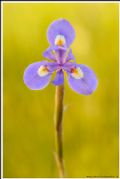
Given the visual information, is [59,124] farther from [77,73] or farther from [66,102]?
[66,102]

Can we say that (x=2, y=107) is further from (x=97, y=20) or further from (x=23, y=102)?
(x=97, y=20)

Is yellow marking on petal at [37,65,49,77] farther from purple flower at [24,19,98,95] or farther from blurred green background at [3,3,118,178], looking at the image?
blurred green background at [3,3,118,178]

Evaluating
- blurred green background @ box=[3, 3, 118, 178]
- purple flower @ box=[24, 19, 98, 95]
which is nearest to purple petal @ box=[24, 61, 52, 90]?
purple flower @ box=[24, 19, 98, 95]

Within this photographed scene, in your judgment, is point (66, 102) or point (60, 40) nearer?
point (60, 40)

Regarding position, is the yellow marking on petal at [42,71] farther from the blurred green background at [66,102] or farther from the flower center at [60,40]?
the blurred green background at [66,102]

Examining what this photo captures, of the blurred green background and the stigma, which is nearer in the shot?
the stigma

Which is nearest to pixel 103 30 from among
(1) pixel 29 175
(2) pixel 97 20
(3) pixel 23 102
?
(2) pixel 97 20

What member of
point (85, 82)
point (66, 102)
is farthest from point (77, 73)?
point (66, 102)
